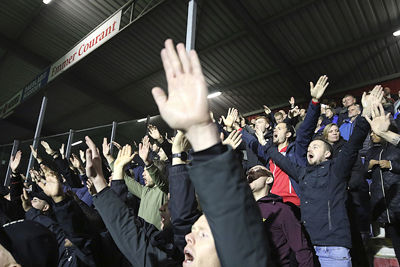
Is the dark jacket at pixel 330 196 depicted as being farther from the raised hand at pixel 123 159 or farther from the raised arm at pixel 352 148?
the raised hand at pixel 123 159

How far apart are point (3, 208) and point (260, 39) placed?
7.14 metres

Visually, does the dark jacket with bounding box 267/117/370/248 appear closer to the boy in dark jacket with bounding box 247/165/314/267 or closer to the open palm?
the boy in dark jacket with bounding box 247/165/314/267

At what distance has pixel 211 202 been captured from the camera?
2.57 feet

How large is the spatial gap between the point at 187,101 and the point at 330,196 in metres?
2.13

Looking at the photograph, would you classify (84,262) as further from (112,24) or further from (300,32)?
(300,32)

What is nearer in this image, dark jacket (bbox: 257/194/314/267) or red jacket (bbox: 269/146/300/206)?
dark jacket (bbox: 257/194/314/267)

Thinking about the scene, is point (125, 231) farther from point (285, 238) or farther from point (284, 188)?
point (284, 188)

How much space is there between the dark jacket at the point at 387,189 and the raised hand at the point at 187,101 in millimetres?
2835

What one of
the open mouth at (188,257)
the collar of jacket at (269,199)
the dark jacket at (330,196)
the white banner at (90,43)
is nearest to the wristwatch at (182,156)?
the open mouth at (188,257)

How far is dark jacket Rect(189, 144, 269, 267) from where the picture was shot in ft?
2.53

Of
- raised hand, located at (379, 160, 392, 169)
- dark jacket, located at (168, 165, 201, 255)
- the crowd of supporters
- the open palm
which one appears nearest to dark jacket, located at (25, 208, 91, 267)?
the crowd of supporters

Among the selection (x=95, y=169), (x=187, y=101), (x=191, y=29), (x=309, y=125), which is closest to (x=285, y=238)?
(x=95, y=169)

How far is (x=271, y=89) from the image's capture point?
10.8 meters

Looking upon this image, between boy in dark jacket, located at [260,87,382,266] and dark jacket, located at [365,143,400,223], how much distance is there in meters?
0.67
